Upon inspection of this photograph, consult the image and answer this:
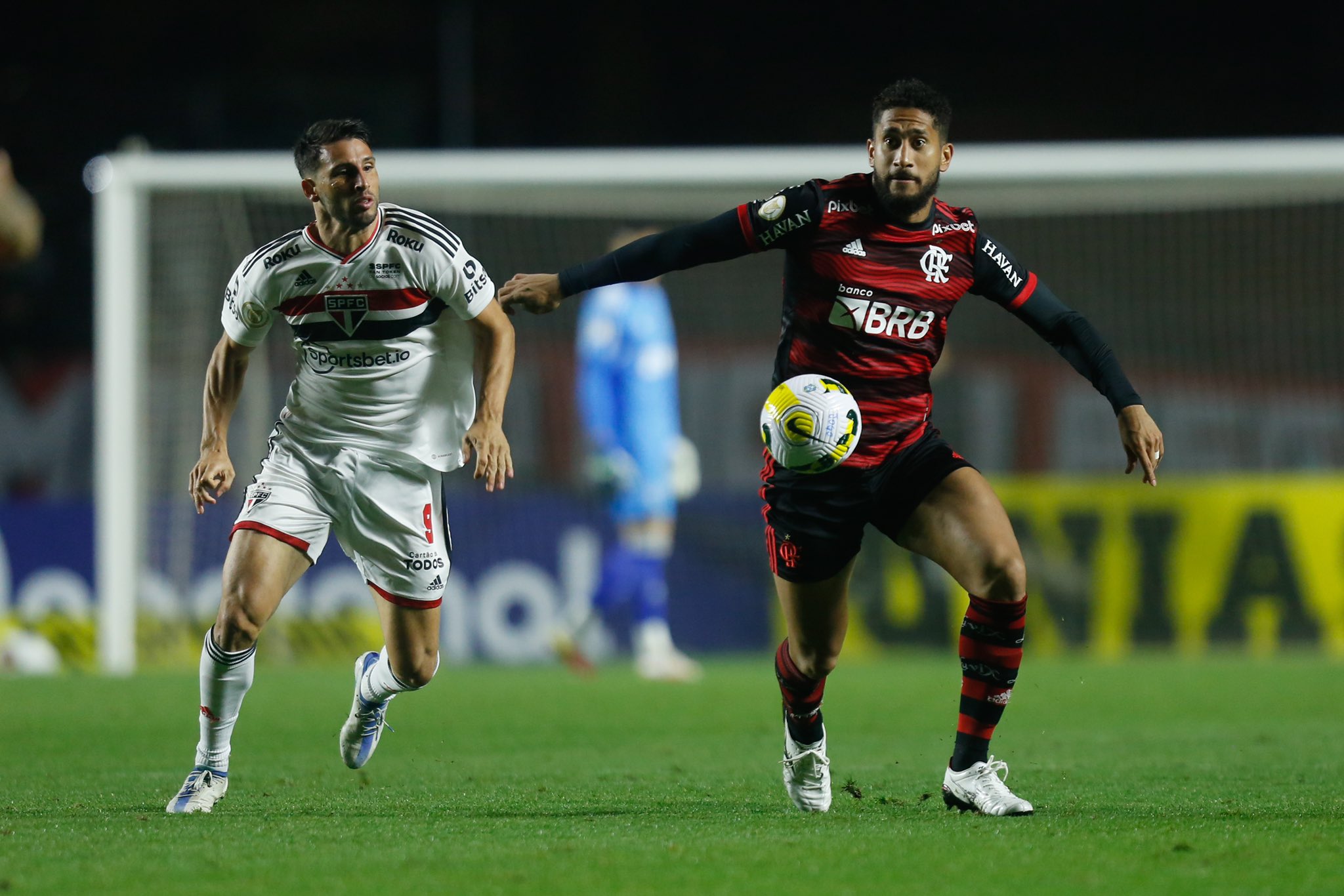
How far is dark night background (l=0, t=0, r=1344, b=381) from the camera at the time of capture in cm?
2070

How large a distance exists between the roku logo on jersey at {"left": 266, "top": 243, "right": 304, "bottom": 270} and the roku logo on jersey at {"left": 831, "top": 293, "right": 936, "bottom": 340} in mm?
1764

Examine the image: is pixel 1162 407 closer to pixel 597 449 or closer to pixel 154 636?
pixel 597 449

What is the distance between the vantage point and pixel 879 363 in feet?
17.4

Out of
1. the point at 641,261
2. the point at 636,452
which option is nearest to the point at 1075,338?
the point at 641,261

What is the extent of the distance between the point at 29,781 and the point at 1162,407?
1178cm

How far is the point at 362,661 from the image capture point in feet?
20.4

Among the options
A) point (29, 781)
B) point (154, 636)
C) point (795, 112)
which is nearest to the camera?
point (29, 781)

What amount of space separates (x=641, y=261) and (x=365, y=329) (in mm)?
1006

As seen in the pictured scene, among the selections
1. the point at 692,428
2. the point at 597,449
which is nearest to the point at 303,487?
the point at 597,449

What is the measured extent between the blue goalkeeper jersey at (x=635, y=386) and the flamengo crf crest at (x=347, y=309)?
5.49 m

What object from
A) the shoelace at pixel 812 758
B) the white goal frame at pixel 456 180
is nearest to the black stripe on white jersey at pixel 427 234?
the shoelace at pixel 812 758

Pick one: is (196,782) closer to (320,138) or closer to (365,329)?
(365,329)

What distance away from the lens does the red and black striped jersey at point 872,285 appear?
527 cm

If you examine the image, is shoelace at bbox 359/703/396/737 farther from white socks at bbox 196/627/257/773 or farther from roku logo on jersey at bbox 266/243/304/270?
roku logo on jersey at bbox 266/243/304/270
